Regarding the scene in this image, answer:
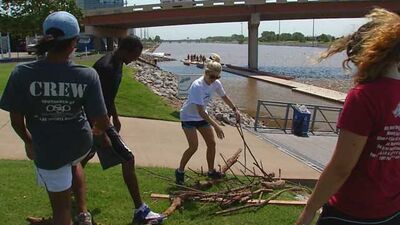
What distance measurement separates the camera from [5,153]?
820 centimetres

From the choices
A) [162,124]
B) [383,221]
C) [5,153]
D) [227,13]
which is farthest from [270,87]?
[383,221]

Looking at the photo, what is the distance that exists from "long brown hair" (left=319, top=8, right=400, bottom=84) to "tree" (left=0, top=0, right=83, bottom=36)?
4777cm

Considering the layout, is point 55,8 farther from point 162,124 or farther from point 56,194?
point 56,194

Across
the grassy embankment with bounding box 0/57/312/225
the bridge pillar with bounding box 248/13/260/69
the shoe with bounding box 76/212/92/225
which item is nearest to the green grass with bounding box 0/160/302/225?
the grassy embankment with bounding box 0/57/312/225

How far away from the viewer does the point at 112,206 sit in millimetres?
5367

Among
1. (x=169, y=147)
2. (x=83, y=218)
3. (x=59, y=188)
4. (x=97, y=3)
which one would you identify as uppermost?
(x=97, y=3)

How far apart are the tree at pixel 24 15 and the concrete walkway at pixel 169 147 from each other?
1487 inches

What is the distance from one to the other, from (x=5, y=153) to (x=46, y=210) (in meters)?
3.43

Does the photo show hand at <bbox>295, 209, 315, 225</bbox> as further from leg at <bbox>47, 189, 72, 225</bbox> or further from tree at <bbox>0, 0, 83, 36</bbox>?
tree at <bbox>0, 0, 83, 36</bbox>

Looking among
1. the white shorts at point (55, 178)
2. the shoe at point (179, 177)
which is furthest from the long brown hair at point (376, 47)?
the shoe at point (179, 177)

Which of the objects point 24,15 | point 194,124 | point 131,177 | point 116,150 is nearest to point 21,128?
point 116,150

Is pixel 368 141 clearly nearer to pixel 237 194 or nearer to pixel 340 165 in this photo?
pixel 340 165

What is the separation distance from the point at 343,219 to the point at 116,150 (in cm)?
276

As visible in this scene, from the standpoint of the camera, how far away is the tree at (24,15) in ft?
155
